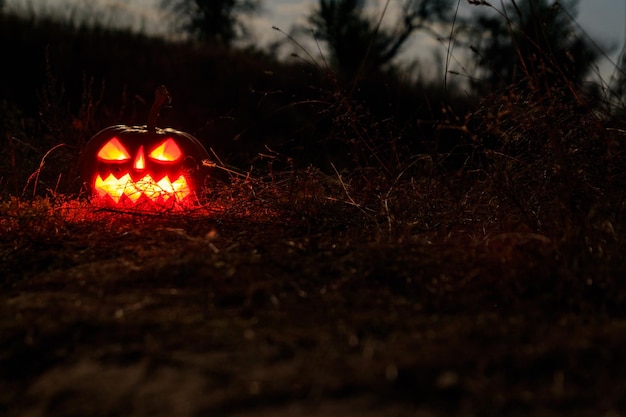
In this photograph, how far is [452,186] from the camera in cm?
387

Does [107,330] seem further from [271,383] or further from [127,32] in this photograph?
[127,32]

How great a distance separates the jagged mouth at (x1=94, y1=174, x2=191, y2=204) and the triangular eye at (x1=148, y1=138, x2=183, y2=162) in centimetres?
11

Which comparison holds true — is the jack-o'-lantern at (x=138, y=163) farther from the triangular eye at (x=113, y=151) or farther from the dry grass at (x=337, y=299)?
the dry grass at (x=337, y=299)

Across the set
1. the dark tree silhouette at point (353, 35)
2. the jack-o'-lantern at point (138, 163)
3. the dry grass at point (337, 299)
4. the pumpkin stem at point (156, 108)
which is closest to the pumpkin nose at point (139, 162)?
the jack-o'-lantern at point (138, 163)

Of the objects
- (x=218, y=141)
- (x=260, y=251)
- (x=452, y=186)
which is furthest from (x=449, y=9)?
(x=260, y=251)

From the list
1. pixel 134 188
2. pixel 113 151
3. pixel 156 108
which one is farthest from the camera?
pixel 156 108

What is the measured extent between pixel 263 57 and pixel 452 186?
29.9 feet

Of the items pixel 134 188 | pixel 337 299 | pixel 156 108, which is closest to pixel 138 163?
pixel 134 188

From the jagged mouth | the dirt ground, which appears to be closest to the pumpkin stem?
the jagged mouth

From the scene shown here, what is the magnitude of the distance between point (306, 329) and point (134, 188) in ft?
6.78

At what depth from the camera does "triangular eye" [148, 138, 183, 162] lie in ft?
12.3

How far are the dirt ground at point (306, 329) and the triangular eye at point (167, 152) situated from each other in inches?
42.8

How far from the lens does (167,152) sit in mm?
3777

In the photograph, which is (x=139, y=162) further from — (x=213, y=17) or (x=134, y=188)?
(x=213, y=17)
